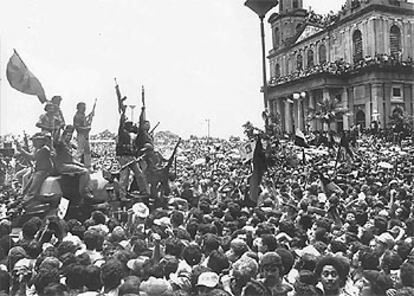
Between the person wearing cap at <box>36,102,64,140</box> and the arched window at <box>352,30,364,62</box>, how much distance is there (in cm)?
5237

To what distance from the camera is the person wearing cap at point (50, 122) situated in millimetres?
12414

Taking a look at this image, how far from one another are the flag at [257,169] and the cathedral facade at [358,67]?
118ft

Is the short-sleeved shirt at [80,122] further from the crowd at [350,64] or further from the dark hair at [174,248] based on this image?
the crowd at [350,64]

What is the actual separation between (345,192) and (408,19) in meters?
49.6

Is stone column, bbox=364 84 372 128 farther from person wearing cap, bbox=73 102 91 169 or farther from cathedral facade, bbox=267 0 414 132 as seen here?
person wearing cap, bbox=73 102 91 169

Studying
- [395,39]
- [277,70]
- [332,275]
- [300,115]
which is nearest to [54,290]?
[332,275]

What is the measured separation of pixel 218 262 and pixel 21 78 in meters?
7.65

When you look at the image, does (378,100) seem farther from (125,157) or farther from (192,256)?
(192,256)

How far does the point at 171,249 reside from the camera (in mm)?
7148

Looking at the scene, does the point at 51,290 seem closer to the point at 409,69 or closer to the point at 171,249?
the point at 171,249

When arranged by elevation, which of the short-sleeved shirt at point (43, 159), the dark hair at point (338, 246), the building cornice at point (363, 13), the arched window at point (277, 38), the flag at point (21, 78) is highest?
the arched window at point (277, 38)

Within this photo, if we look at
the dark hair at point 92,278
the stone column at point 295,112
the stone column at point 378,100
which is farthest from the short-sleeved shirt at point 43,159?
the stone column at point 295,112

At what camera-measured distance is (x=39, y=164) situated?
12023mm

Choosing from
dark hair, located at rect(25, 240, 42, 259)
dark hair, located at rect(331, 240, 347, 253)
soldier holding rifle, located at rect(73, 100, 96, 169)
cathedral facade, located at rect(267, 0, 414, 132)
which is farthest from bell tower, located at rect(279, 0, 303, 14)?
dark hair, located at rect(25, 240, 42, 259)
